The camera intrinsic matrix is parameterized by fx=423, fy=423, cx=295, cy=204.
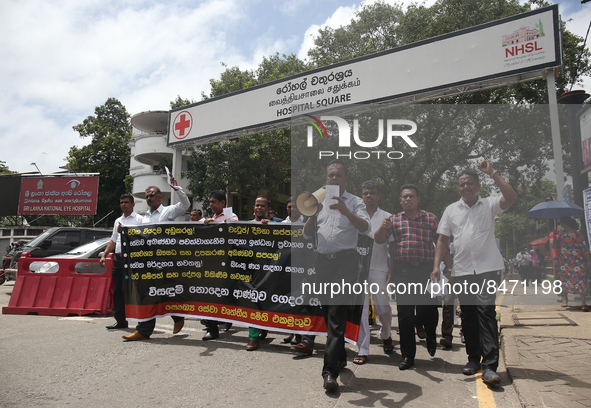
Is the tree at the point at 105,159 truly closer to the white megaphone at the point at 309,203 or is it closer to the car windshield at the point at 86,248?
the car windshield at the point at 86,248

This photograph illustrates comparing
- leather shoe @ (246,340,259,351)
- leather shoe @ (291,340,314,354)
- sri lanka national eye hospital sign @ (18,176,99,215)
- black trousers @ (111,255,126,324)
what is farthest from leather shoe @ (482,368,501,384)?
sri lanka national eye hospital sign @ (18,176,99,215)

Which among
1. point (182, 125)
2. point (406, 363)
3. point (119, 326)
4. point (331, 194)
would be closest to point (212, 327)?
point (119, 326)

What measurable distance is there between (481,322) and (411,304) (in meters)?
0.67

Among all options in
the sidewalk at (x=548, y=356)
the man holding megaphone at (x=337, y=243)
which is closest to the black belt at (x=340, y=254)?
the man holding megaphone at (x=337, y=243)

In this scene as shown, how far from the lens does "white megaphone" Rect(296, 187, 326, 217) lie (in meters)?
3.95

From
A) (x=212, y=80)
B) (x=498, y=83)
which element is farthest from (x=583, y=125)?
(x=212, y=80)

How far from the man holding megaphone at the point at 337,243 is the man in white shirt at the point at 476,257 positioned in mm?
931

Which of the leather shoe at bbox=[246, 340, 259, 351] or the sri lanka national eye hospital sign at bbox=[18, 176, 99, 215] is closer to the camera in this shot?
the leather shoe at bbox=[246, 340, 259, 351]

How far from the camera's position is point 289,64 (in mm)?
25094

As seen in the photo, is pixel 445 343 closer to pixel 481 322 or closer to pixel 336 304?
pixel 481 322

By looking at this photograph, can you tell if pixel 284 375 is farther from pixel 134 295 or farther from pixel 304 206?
pixel 134 295

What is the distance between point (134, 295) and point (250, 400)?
3.04 meters

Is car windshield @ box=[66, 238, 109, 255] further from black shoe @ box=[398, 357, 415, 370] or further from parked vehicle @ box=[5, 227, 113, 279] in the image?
black shoe @ box=[398, 357, 415, 370]

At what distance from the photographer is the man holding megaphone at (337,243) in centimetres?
374
